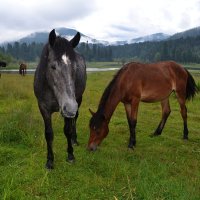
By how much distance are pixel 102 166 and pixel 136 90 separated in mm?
2943

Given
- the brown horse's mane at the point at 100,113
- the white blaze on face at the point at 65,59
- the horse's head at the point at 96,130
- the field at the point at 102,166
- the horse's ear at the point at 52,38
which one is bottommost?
the field at the point at 102,166

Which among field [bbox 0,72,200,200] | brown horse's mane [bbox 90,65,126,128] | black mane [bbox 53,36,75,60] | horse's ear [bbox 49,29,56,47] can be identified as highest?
horse's ear [bbox 49,29,56,47]

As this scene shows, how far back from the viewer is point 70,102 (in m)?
5.21

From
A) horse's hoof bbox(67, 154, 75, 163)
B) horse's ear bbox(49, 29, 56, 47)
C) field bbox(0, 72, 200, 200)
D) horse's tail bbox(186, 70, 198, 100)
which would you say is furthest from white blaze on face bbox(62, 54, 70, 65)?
horse's tail bbox(186, 70, 198, 100)

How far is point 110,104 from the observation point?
8273 mm

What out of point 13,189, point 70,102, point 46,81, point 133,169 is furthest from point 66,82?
point 133,169

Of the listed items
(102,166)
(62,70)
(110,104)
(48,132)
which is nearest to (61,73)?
(62,70)

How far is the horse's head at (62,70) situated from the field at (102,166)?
1373 mm

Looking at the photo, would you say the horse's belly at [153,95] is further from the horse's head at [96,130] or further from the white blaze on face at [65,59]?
the white blaze on face at [65,59]

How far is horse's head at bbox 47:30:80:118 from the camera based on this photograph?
17.3ft

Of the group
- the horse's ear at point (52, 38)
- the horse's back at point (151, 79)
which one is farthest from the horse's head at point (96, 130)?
the horse's ear at point (52, 38)

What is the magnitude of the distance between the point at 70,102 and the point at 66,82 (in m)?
0.40

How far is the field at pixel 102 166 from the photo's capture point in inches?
205

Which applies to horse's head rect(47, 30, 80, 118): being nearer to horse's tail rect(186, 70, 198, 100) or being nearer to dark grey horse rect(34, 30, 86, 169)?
dark grey horse rect(34, 30, 86, 169)
